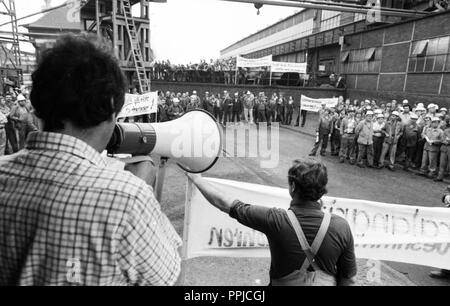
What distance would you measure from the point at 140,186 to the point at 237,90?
72.2 feet

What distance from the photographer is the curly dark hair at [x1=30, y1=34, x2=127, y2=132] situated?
949mm

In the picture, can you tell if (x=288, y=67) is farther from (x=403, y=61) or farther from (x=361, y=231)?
(x=361, y=231)

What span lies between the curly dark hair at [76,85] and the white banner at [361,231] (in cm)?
229

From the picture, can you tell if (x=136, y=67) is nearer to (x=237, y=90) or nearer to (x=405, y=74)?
(x=237, y=90)

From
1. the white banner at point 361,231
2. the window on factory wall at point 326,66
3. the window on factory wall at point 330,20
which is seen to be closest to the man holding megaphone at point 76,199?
the white banner at point 361,231

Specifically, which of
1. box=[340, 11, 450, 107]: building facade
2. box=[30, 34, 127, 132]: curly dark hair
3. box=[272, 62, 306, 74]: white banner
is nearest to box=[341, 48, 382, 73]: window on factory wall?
box=[340, 11, 450, 107]: building facade

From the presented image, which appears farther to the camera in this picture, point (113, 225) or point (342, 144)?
point (342, 144)

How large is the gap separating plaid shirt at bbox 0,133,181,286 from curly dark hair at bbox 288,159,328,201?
3.58 ft

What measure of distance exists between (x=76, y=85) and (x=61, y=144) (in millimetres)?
175

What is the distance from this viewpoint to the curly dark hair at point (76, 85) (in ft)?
3.11

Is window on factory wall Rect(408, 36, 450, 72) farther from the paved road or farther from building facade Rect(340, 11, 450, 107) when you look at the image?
the paved road

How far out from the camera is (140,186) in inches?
36.9

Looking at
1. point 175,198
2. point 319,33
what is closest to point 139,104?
point 175,198
